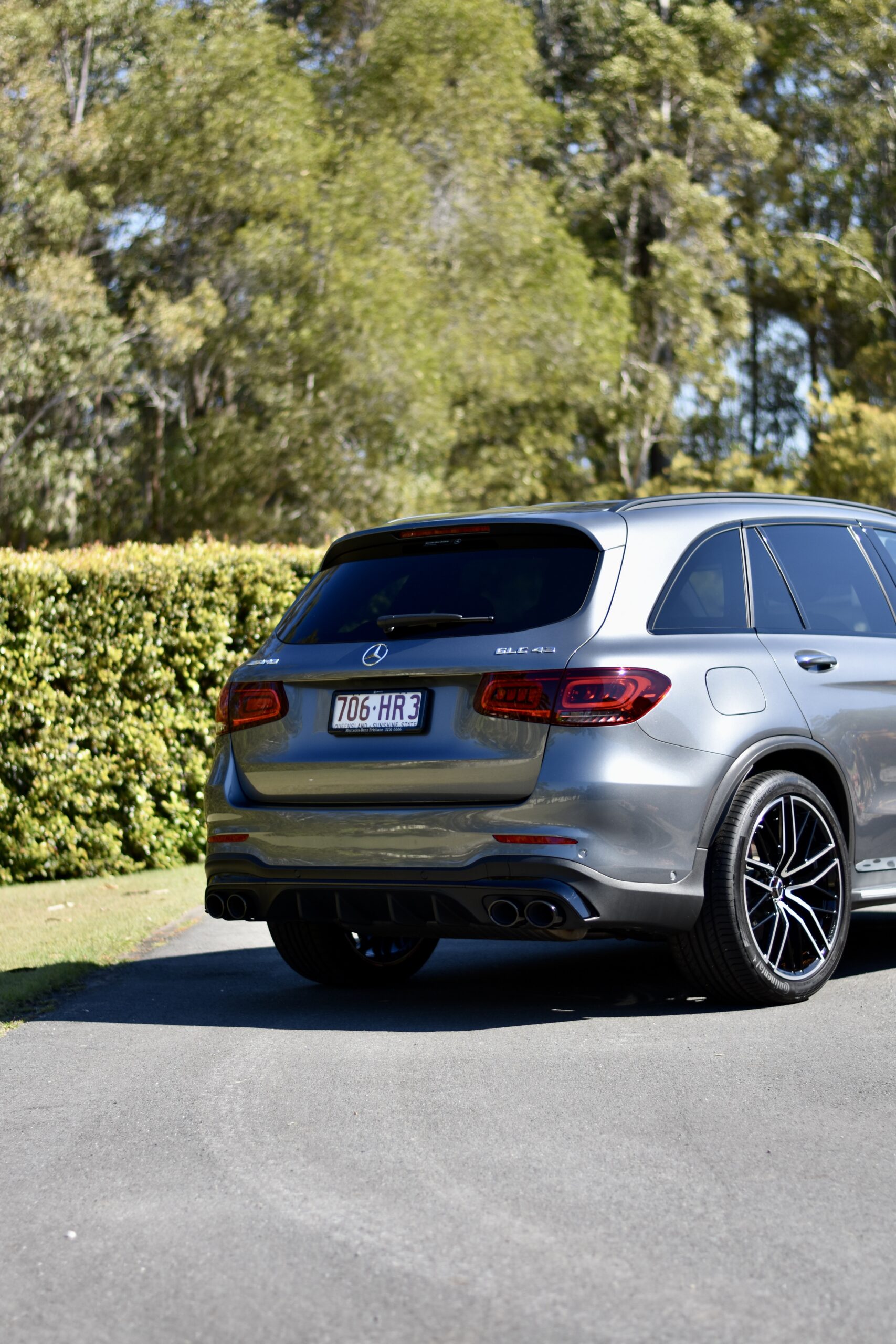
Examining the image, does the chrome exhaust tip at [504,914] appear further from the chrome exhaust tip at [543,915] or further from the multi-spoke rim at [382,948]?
the multi-spoke rim at [382,948]

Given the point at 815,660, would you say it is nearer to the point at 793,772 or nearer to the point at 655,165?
the point at 793,772

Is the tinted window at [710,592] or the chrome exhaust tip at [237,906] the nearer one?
the tinted window at [710,592]

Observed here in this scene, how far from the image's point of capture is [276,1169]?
14.2ft

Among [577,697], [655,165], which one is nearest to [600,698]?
[577,697]

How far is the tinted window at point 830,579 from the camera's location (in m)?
6.80

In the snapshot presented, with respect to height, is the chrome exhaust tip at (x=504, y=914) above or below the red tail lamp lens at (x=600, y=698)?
below

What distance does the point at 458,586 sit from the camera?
20.0 feet

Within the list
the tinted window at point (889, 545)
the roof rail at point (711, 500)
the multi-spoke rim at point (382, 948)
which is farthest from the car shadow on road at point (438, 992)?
the roof rail at point (711, 500)

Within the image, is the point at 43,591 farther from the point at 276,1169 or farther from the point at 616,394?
the point at 616,394

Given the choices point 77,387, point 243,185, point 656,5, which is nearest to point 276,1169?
point 77,387

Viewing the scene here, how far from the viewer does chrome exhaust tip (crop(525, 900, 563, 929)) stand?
558 cm

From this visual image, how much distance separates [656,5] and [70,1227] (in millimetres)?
46374

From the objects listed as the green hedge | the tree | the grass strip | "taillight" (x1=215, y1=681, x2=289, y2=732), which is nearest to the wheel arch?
"taillight" (x1=215, y1=681, x2=289, y2=732)

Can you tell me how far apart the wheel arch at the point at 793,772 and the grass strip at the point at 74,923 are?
284 centimetres
